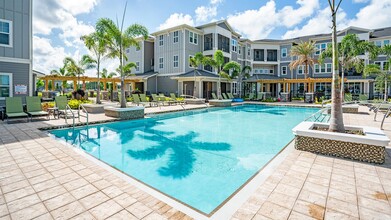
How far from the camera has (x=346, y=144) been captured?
519 cm

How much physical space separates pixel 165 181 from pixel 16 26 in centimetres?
1316

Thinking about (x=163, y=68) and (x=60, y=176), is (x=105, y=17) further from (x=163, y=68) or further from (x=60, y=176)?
(x=163, y=68)

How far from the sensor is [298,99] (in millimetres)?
28281

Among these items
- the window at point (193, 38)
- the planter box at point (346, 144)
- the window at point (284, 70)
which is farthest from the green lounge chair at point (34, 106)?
the window at point (284, 70)

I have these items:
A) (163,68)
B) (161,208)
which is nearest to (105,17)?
(161,208)

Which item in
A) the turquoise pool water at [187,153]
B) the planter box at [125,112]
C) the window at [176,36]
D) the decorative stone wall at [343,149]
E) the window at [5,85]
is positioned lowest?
the turquoise pool water at [187,153]

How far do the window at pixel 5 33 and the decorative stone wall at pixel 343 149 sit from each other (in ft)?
49.1

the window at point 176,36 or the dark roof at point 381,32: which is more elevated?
the dark roof at point 381,32

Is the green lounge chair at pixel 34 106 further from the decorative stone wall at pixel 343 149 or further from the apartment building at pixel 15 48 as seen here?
the decorative stone wall at pixel 343 149

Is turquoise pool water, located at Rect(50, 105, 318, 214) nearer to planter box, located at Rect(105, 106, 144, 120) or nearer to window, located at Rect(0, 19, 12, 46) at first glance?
planter box, located at Rect(105, 106, 144, 120)

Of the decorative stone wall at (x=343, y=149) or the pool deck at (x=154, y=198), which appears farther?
the decorative stone wall at (x=343, y=149)

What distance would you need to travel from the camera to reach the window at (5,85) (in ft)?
37.5

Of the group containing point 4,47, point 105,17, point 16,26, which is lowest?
point 4,47

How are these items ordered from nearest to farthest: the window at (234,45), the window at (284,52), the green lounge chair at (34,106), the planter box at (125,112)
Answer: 1. the green lounge chair at (34,106)
2. the planter box at (125,112)
3. the window at (234,45)
4. the window at (284,52)
